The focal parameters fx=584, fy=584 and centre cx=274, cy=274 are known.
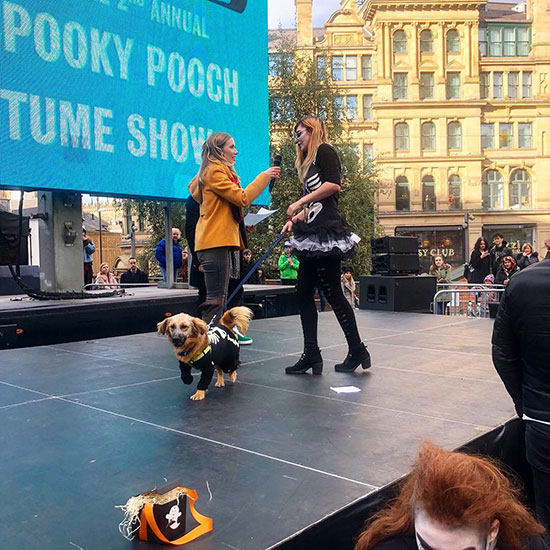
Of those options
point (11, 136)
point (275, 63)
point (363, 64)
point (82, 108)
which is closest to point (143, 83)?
point (82, 108)

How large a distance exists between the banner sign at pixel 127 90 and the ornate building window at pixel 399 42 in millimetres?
33517

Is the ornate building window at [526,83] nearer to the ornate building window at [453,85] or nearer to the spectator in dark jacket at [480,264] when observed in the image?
the ornate building window at [453,85]

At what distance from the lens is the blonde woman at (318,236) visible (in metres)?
4.16

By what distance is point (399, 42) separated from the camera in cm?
4081

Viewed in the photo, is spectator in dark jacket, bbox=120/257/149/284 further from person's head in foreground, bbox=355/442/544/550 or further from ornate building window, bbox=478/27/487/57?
ornate building window, bbox=478/27/487/57

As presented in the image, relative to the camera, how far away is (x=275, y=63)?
963 inches

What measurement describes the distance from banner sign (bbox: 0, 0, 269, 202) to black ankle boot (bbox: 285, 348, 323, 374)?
453 centimetres

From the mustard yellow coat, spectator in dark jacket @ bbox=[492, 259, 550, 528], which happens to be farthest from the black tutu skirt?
spectator in dark jacket @ bbox=[492, 259, 550, 528]

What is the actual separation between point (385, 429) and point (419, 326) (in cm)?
453

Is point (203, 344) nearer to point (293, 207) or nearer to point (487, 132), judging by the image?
point (293, 207)

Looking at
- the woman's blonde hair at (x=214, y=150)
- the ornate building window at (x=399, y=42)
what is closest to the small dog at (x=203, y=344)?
the woman's blonde hair at (x=214, y=150)

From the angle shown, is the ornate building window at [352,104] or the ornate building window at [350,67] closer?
the ornate building window at [352,104]

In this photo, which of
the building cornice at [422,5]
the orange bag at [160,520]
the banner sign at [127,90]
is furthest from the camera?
the building cornice at [422,5]

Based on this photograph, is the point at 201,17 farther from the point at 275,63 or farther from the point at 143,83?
the point at 275,63
